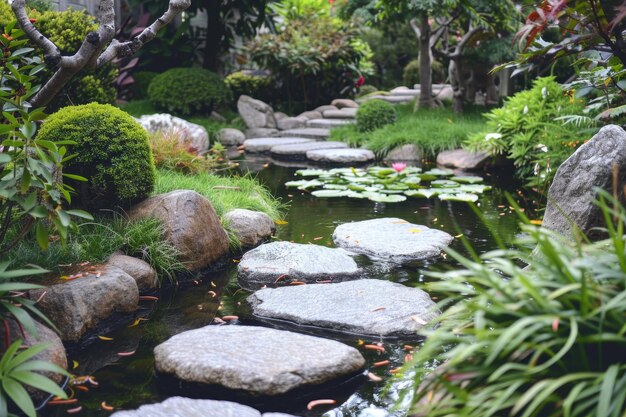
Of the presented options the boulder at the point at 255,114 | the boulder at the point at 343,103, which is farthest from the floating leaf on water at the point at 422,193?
the boulder at the point at 343,103

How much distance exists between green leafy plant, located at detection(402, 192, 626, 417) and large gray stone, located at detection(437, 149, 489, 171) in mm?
6926

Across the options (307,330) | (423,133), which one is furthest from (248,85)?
(307,330)

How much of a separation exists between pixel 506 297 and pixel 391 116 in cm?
942

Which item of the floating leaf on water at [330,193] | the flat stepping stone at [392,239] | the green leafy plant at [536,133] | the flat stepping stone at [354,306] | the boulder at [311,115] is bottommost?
the boulder at [311,115]

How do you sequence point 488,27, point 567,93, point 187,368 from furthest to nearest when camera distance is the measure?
point 488,27, point 567,93, point 187,368

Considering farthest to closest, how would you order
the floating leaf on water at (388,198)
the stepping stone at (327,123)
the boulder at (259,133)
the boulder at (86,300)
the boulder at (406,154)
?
1. the stepping stone at (327,123)
2. the boulder at (259,133)
3. the boulder at (406,154)
4. the floating leaf on water at (388,198)
5. the boulder at (86,300)

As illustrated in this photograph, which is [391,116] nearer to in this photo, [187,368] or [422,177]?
[422,177]

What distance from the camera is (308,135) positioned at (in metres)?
11.9

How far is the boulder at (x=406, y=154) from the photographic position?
32.4ft

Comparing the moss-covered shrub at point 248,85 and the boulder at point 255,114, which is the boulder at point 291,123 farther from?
the moss-covered shrub at point 248,85

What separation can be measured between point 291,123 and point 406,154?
11.3 feet

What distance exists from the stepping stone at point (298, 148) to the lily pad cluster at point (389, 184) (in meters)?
1.55

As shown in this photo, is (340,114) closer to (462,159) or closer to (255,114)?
(255,114)

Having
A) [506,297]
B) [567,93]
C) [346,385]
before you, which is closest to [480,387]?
[506,297]
